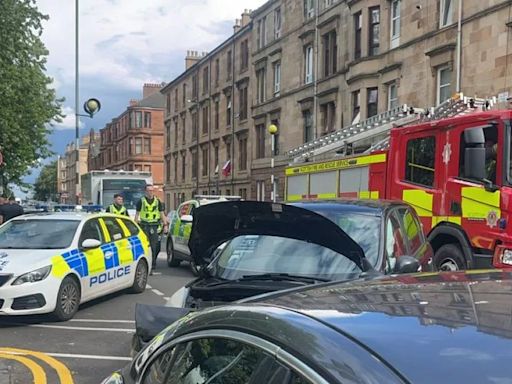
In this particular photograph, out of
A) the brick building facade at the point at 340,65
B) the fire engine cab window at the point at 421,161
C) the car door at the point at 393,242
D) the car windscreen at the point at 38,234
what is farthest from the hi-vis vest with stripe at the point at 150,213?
the brick building facade at the point at 340,65

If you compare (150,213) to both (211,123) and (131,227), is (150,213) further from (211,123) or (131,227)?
(211,123)

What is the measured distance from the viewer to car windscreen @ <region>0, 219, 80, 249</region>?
27.0 ft

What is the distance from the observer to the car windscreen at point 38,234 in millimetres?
8227

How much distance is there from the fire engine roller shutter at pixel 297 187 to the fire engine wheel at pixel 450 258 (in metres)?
4.38

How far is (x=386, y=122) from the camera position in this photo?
12930 millimetres

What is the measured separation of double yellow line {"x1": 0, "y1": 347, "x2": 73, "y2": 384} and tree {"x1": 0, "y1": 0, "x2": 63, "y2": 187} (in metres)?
19.4

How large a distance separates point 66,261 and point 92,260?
0.68 m

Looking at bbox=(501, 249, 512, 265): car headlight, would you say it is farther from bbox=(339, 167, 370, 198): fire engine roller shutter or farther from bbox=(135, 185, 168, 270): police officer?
bbox=(135, 185, 168, 270): police officer

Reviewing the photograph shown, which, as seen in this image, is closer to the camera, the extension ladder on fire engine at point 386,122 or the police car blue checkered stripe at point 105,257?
the police car blue checkered stripe at point 105,257

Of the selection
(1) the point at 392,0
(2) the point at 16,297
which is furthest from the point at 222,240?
(1) the point at 392,0

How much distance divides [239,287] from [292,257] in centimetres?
73

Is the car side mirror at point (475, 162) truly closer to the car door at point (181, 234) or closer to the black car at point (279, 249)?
the black car at point (279, 249)

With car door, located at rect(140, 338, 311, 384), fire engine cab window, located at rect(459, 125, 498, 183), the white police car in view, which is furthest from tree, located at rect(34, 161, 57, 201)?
car door, located at rect(140, 338, 311, 384)

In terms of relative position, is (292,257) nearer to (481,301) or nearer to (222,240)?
(222,240)
